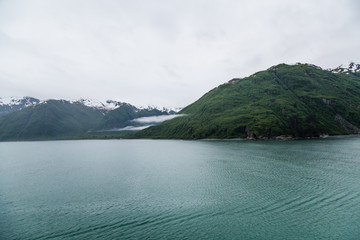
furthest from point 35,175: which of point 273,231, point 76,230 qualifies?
point 273,231

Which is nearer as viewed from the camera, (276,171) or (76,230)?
(76,230)

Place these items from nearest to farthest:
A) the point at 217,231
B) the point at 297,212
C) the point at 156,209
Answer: the point at 217,231
the point at 297,212
the point at 156,209

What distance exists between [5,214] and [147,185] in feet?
94.6

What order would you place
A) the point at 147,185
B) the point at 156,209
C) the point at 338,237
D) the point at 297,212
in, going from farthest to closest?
the point at 147,185, the point at 156,209, the point at 297,212, the point at 338,237

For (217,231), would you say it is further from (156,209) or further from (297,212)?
(297,212)

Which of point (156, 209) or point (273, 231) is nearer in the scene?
point (273, 231)

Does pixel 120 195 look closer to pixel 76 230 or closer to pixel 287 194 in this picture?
pixel 76 230

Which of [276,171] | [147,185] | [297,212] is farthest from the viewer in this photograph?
[276,171]

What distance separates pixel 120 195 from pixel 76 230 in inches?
621

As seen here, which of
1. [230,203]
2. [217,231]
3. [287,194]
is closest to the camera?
[217,231]

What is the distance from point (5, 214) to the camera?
1405 inches

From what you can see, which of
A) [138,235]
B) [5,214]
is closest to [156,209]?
[138,235]

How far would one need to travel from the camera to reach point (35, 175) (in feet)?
226

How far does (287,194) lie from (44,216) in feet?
159
